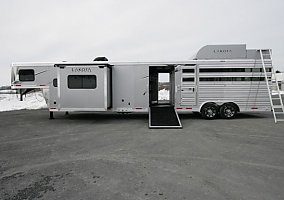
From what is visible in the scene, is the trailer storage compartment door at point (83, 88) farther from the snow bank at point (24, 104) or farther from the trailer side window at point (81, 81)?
the snow bank at point (24, 104)

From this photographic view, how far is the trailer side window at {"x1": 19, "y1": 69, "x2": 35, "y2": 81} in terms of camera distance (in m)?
10.4

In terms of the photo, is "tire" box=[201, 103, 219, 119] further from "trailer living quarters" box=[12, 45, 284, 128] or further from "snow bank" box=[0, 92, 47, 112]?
"snow bank" box=[0, 92, 47, 112]

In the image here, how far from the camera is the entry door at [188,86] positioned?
32.8 feet

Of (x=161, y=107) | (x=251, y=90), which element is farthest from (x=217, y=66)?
(x=161, y=107)

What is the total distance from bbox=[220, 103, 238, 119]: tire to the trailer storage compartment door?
5.27 meters

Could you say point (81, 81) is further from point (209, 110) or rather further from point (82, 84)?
point (209, 110)

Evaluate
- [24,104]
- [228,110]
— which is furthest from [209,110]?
[24,104]

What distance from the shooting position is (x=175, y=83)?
10.2 meters

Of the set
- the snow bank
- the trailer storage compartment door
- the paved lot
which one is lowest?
the paved lot

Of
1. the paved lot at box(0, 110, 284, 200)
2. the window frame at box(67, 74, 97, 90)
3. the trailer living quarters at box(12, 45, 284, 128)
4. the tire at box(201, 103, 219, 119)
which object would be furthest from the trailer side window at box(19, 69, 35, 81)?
the tire at box(201, 103, 219, 119)

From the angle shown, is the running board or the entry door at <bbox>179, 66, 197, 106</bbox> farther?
the entry door at <bbox>179, 66, 197, 106</bbox>

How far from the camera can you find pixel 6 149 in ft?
18.5

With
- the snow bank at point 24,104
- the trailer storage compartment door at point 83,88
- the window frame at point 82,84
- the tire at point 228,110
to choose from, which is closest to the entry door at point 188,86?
the tire at point 228,110

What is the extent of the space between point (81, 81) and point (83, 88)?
1.07 ft
